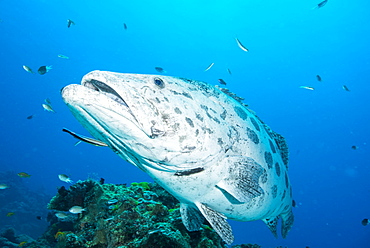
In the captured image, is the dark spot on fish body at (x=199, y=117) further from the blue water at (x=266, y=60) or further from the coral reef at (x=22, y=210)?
the blue water at (x=266, y=60)

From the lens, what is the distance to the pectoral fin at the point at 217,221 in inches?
115

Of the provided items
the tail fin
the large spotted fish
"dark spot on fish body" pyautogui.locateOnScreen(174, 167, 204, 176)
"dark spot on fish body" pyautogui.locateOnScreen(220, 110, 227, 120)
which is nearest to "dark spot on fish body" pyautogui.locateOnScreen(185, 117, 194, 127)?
the large spotted fish

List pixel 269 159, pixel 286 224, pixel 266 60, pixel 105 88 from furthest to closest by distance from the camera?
pixel 266 60 → pixel 286 224 → pixel 269 159 → pixel 105 88

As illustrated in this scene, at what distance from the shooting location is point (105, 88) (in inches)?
84.0

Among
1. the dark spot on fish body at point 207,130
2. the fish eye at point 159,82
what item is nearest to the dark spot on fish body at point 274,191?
the dark spot on fish body at point 207,130

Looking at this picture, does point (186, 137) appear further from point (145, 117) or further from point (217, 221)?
point (217, 221)

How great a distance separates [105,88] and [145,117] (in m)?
0.51

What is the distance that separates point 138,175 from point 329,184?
73591 mm

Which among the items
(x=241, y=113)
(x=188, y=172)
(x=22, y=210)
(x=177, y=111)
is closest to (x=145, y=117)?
(x=177, y=111)

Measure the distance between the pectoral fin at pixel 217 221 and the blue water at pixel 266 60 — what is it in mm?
58062

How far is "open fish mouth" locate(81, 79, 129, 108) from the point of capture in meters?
2.07

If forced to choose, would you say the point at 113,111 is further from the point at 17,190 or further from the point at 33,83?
the point at 33,83

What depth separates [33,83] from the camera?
108750mm

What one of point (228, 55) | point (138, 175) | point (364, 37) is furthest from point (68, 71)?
point (364, 37)
